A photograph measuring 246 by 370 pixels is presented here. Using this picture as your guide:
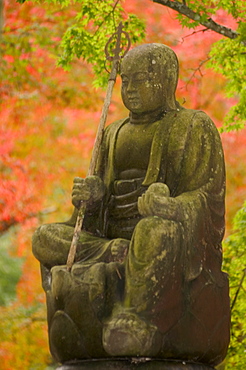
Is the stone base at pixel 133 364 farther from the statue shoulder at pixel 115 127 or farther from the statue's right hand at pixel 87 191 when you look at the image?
the statue shoulder at pixel 115 127

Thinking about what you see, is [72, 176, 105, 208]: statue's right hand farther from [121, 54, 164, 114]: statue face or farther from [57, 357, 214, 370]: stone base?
[57, 357, 214, 370]: stone base

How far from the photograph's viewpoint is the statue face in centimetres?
534

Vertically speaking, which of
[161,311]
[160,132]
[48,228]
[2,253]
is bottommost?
[2,253]

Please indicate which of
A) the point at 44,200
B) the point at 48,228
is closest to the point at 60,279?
the point at 48,228

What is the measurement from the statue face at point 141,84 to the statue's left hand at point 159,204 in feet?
2.92

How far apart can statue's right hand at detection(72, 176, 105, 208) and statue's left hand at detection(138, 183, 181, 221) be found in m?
0.62

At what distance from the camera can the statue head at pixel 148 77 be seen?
5344 mm

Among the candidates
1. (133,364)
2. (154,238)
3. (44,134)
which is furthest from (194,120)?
(44,134)

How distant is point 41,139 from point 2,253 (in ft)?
8.26

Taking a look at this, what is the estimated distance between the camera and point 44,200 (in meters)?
12.5

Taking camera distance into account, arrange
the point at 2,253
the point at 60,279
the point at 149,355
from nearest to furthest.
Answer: the point at 149,355
the point at 60,279
the point at 2,253

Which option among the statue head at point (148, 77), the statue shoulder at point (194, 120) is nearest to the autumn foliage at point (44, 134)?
the statue head at point (148, 77)

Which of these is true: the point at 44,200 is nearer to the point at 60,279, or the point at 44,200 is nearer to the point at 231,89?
the point at 231,89

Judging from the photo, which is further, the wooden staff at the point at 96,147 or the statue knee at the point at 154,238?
the wooden staff at the point at 96,147
